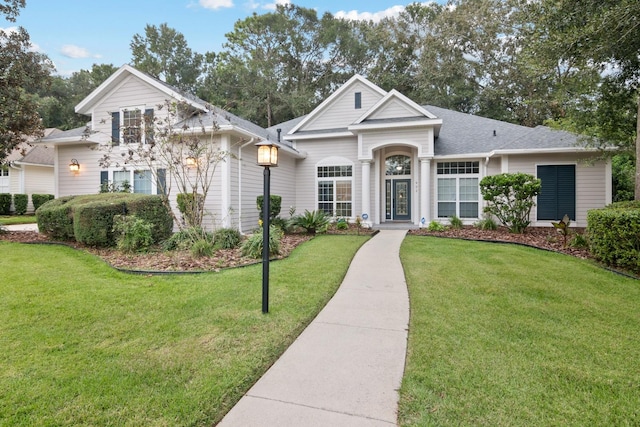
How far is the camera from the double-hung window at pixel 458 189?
40.7 ft

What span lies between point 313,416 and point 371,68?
28.2 m

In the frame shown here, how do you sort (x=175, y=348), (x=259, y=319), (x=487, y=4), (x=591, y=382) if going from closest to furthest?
(x=591, y=382)
(x=175, y=348)
(x=259, y=319)
(x=487, y=4)

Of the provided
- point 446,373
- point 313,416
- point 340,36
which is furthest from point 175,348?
point 340,36

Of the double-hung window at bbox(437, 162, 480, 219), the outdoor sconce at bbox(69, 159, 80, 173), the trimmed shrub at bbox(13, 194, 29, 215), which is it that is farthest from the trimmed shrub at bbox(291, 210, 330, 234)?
the trimmed shrub at bbox(13, 194, 29, 215)

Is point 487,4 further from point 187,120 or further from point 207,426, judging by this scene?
point 207,426

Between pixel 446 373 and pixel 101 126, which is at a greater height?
pixel 101 126

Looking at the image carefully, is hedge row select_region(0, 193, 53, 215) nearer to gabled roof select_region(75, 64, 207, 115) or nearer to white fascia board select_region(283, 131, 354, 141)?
gabled roof select_region(75, 64, 207, 115)

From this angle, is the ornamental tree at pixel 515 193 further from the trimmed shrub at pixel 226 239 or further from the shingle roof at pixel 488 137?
the trimmed shrub at pixel 226 239

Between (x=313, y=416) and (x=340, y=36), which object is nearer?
(x=313, y=416)

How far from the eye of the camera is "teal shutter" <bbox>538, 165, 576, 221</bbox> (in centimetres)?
1120

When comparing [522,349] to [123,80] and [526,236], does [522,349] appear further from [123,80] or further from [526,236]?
[123,80]

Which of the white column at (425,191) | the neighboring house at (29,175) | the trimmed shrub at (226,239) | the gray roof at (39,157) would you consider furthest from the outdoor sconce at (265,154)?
the gray roof at (39,157)

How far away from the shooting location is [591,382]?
2.44 metres

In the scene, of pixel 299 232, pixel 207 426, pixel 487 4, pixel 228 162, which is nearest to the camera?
pixel 207 426
